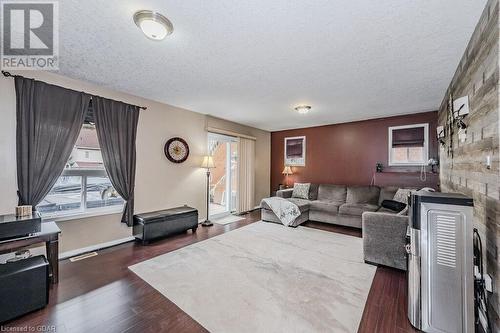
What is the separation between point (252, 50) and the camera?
2209 mm

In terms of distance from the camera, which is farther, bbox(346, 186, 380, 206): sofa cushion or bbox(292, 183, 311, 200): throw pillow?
bbox(292, 183, 311, 200): throw pillow

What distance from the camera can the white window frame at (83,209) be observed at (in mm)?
2950

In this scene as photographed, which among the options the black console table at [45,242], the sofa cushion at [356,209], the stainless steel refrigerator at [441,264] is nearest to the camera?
the stainless steel refrigerator at [441,264]

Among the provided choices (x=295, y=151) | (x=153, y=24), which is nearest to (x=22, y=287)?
A: (x=153, y=24)

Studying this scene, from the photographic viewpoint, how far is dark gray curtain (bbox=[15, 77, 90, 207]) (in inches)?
100

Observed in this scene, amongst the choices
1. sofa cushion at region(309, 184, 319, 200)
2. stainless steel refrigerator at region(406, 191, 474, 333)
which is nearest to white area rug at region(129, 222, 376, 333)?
stainless steel refrigerator at region(406, 191, 474, 333)

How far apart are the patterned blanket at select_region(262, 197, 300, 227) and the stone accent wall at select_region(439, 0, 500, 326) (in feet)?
9.09

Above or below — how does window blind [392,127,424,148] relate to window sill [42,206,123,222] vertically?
above

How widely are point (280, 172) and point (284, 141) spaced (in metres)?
1.01

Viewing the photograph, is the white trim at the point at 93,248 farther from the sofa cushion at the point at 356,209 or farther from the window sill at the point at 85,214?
the sofa cushion at the point at 356,209

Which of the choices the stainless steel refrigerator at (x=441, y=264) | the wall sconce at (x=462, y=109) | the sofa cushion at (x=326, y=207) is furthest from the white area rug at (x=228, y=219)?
the wall sconce at (x=462, y=109)

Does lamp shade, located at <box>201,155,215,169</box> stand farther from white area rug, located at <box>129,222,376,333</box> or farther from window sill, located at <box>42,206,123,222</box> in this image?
window sill, located at <box>42,206,123,222</box>

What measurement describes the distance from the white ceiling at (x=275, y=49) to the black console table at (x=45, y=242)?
1.95m

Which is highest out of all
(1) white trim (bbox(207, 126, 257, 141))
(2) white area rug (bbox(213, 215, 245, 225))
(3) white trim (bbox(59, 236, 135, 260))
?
(1) white trim (bbox(207, 126, 257, 141))
